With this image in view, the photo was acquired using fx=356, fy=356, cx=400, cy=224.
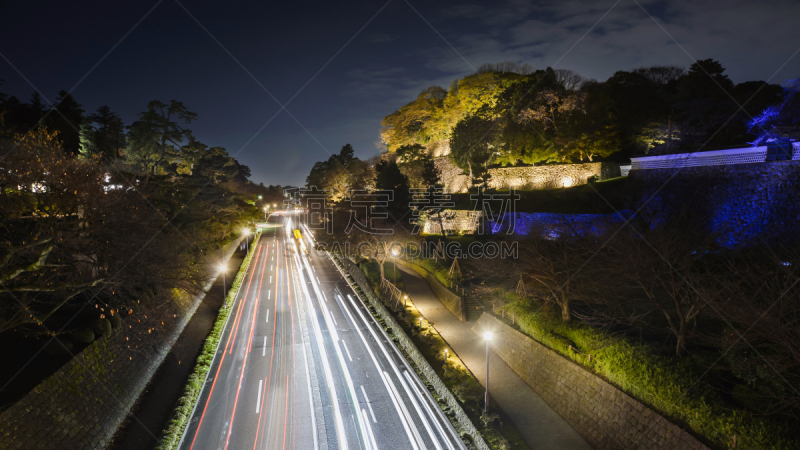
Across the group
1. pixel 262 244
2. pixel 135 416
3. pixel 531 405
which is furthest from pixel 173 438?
pixel 262 244

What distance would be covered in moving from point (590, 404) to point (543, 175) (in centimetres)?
2546

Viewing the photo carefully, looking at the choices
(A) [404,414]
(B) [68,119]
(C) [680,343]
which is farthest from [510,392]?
(B) [68,119]

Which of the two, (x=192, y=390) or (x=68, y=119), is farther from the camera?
(x=68, y=119)

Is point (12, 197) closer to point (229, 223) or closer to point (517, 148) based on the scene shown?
point (229, 223)

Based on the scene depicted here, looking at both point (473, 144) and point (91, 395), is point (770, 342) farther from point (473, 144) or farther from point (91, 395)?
point (473, 144)

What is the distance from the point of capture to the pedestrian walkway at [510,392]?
482 inches

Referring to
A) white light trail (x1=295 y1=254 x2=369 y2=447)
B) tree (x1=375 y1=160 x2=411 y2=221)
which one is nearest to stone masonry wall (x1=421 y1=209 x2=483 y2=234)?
tree (x1=375 y1=160 x2=411 y2=221)

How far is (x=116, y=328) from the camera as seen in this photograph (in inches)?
550

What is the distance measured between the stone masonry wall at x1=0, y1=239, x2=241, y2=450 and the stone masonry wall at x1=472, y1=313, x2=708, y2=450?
564 inches

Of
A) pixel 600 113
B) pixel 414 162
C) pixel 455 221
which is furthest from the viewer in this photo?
pixel 414 162

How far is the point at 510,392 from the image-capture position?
1495 cm

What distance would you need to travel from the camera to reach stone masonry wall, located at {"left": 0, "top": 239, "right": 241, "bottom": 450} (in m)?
9.12

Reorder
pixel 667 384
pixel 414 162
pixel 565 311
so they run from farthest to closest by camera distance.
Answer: pixel 414 162, pixel 565 311, pixel 667 384

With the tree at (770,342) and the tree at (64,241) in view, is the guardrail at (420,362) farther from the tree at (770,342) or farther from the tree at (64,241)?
the tree at (64,241)
